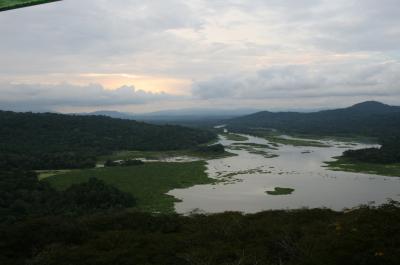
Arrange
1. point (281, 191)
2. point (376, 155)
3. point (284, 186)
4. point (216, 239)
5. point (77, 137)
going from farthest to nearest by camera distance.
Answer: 1. point (77, 137)
2. point (376, 155)
3. point (284, 186)
4. point (281, 191)
5. point (216, 239)

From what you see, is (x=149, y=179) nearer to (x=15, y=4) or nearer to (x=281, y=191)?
(x=281, y=191)

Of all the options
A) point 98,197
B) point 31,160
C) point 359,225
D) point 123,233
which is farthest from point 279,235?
point 31,160

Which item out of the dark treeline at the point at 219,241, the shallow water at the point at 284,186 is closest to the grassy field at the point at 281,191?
the shallow water at the point at 284,186

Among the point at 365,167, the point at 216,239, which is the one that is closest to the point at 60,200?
the point at 216,239

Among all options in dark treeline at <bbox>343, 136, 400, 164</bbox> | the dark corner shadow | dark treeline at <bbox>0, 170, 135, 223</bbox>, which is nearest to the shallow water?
dark treeline at <bbox>0, 170, 135, 223</bbox>

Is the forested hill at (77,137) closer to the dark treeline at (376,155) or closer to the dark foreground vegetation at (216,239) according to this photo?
the dark treeline at (376,155)

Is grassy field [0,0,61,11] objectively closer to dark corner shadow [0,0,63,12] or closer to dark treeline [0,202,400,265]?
dark corner shadow [0,0,63,12]
